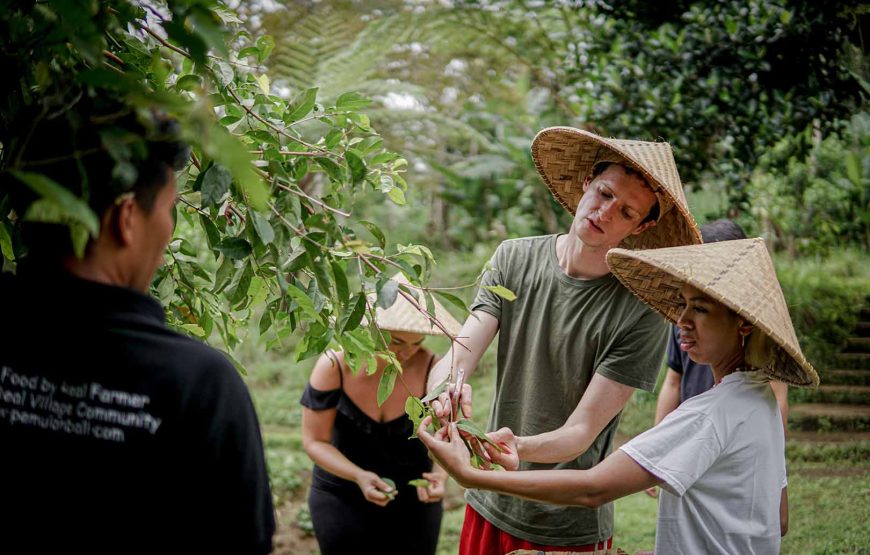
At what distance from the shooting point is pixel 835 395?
138 inches

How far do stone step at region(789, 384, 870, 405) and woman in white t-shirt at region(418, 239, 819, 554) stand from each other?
71.3 inches

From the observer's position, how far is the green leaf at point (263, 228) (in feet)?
5.01

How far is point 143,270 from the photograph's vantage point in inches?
45.4

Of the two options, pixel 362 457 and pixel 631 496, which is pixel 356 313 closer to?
pixel 362 457

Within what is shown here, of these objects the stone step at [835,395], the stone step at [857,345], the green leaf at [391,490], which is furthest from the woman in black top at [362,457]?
the stone step at [857,345]

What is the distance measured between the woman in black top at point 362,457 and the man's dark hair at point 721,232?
1.11 meters

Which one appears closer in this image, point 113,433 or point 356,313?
point 113,433

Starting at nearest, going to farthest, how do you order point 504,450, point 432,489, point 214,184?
point 214,184, point 504,450, point 432,489

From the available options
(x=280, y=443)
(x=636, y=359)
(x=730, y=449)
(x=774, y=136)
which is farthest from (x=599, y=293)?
(x=280, y=443)

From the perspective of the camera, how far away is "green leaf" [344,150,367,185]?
1.76 meters

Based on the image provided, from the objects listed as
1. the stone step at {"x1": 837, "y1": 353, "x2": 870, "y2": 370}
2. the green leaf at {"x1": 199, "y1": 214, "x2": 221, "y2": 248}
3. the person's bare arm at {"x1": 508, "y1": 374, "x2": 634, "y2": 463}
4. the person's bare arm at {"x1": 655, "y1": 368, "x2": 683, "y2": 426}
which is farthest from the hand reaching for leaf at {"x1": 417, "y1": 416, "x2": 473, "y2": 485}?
the stone step at {"x1": 837, "y1": 353, "x2": 870, "y2": 370}

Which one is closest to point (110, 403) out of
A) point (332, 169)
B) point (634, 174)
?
point (332, 169)

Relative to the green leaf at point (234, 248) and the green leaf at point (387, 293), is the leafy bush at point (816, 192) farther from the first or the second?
the green leaf at point (234, 248)

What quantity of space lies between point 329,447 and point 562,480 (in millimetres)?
1660
